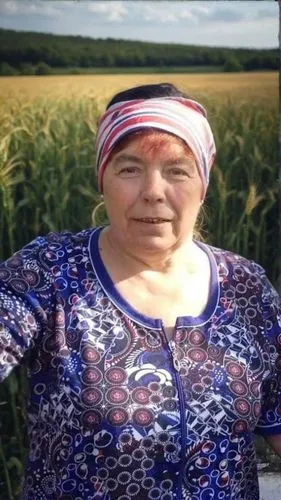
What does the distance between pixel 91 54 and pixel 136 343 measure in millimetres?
1407

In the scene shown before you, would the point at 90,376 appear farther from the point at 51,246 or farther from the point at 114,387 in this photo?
the point at 51,246

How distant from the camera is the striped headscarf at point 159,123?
175 centimetres

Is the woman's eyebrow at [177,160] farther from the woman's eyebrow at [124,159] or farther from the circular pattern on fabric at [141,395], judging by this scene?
the circular pattern on fabric at [141,395]

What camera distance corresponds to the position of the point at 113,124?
5.84 ft

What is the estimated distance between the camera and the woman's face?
→ 68.9 inches

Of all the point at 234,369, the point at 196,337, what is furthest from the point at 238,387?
the point at 196,337

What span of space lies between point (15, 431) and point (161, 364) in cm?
141

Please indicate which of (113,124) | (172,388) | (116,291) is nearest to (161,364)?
(172,388)

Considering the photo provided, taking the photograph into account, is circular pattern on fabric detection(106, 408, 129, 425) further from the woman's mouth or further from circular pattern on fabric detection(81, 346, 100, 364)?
the woman's mouth

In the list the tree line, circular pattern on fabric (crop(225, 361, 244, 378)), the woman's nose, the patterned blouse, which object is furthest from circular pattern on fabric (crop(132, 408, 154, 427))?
the tree line

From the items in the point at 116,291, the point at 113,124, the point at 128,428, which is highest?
the point at 113,124

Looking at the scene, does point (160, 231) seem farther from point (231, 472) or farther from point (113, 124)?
point (231, 472)

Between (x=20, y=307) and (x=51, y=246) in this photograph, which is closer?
(x=20, y=307)

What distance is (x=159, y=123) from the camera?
1.75 metres
